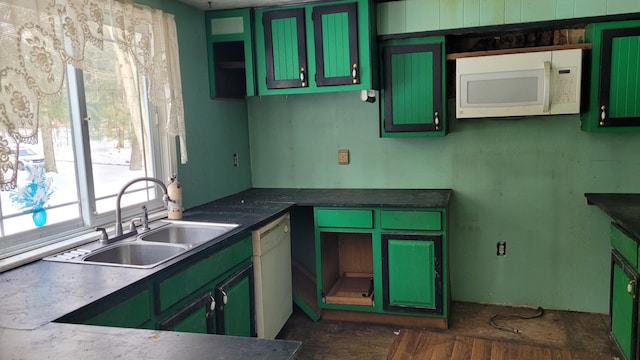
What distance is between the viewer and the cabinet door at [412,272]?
319cm

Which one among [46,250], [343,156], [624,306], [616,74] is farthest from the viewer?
[343,156]

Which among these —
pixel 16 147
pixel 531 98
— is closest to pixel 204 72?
pixel 16 147

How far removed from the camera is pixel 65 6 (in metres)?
2.07

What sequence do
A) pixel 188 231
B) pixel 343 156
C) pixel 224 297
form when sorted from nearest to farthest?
pixel 224 297, pixel 188 231, pixel 343 156

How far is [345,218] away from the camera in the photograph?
10.9ft

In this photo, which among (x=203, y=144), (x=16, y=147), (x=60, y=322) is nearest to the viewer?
(x=60, y=322)

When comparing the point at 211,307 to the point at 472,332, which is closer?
the point at 211,307

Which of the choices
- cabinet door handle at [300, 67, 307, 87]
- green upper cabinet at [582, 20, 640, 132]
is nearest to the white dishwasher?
cabinet door handle at [300, 67, 307, 87]


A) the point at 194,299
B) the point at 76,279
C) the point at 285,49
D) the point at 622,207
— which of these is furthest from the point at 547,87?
the point at 76,279

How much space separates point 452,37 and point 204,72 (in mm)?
1716

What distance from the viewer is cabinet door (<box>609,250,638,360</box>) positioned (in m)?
2.39

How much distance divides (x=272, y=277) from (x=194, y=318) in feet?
2.85

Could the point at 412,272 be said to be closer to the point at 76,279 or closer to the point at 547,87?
the point at 547,87

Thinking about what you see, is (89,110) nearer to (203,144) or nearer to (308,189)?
(203,144)
